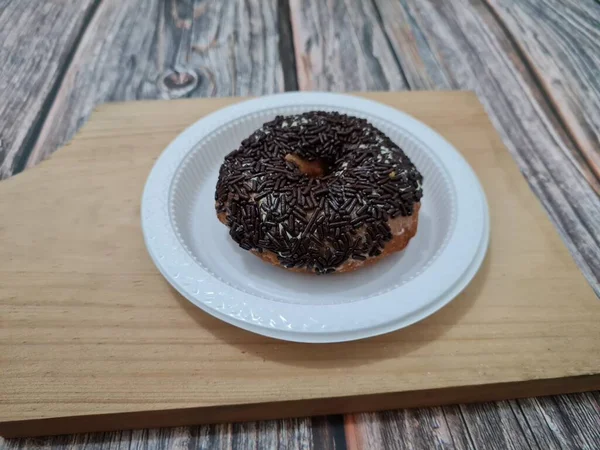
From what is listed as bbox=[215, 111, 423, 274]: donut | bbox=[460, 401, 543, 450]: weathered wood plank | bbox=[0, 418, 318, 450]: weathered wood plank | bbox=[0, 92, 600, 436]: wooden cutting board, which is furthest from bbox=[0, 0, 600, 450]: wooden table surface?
bbox=[0, 418, 318, 450]: weathered wood plank

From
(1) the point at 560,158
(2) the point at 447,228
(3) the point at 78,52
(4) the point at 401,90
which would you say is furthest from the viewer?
(3) the point at 78,52

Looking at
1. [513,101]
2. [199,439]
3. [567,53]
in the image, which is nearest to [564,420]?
[199,439]

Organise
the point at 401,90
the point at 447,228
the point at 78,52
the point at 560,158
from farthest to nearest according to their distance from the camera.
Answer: the point at 78,52 < the point at 401,90 < the point at 560,158 < the point at 447,228

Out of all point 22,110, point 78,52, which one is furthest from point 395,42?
point 22,110

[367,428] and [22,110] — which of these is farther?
[22,110]

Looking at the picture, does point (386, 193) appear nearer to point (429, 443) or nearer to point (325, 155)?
point (325, 155)

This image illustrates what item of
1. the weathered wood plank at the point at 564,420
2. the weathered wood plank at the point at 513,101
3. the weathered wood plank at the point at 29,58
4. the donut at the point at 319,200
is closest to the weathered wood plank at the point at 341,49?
the weathered wood plank at the point at 513,101

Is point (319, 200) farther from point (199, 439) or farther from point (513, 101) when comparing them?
point (513, 101)
